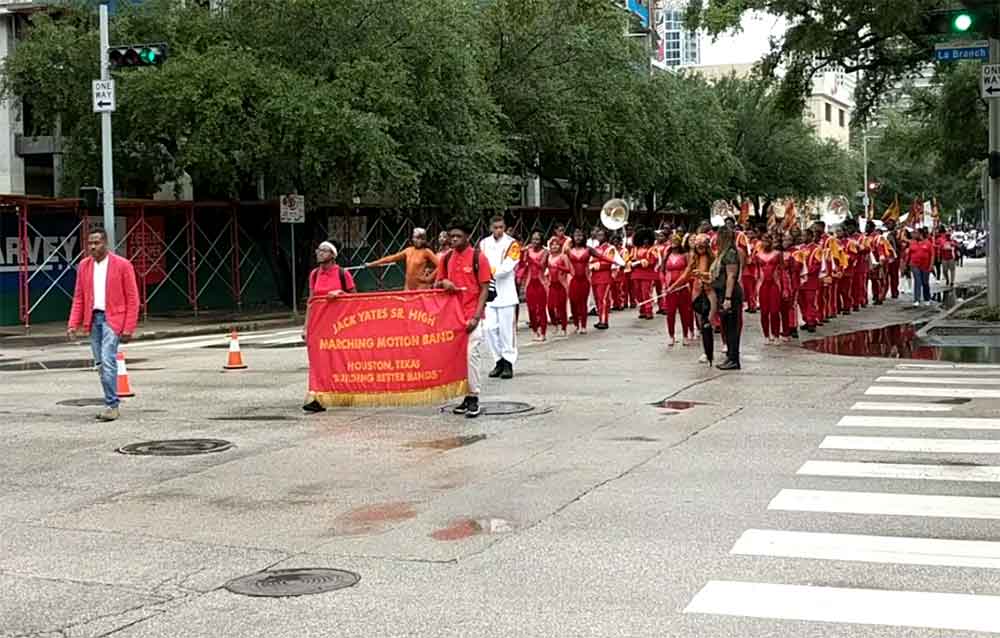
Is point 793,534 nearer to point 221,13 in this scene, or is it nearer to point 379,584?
point 379,584

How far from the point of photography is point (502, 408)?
12.9 metres

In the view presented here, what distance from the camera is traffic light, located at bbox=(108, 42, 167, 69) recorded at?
23.5m

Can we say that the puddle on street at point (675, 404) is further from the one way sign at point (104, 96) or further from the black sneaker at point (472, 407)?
the one way sign at point (104, 96)

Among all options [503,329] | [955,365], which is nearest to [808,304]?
[955,365]

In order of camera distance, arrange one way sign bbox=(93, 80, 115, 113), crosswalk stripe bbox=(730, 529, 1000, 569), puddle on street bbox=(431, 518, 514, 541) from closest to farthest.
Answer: crosswalk stripe bbox=(730, 529, 1000, 569)
puddle on street bbox=(431, 518, 514, 541)
one way sign bbox=(93, 80, 115, 113)

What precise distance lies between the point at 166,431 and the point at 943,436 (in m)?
6.79

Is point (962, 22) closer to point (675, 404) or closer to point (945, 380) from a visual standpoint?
point (945, 380)

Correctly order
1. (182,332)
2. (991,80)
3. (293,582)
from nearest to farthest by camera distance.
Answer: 1. (293,582)
2. (991,80)
3. (182,332)

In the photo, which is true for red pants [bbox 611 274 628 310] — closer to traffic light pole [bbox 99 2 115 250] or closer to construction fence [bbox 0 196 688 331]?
construction fence [bbox 0 196 688 331]

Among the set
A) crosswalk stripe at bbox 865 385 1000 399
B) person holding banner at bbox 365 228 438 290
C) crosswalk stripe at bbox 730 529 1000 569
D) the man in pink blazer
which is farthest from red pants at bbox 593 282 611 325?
crosswalk stripe at bbox 730 529 1000 569

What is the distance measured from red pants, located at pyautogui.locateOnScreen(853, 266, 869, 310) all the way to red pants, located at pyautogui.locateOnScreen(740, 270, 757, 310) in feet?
9.25

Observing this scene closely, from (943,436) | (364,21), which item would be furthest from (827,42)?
(943,436)

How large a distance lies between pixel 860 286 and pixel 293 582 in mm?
23587

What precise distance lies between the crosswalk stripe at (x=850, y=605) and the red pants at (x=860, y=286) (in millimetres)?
21933
